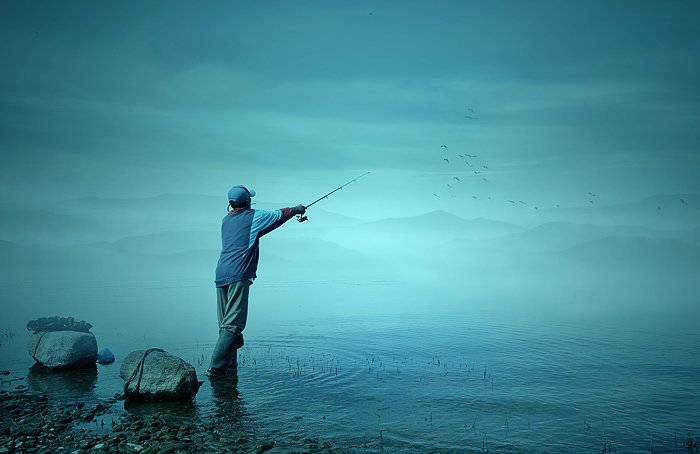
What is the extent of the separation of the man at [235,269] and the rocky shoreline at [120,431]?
2291 mm

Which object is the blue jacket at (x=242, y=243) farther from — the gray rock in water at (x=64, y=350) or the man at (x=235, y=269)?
the gray rock in water at (x=64, y=350)

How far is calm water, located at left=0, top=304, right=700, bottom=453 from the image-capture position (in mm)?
8703

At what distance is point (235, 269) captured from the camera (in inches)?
468

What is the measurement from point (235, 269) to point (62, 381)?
173 inches

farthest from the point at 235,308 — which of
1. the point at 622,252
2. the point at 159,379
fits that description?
the point at 622,252

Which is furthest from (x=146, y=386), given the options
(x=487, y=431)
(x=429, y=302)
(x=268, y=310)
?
(x=429, y=302)

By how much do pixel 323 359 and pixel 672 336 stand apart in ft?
44.4

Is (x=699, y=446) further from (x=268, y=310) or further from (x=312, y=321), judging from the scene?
(x=268, y=310)

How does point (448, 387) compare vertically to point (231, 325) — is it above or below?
below

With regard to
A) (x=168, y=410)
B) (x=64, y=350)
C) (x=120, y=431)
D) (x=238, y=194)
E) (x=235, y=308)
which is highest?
(x=238, y=194)

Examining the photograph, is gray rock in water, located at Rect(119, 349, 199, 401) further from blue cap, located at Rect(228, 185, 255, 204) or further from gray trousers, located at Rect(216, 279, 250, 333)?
blue cap, located at Rect(228, 185, 255, 204)

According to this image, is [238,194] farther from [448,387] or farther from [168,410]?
[448,387]

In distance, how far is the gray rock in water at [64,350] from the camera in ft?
41.3

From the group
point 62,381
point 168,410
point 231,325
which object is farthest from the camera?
point 231,325
